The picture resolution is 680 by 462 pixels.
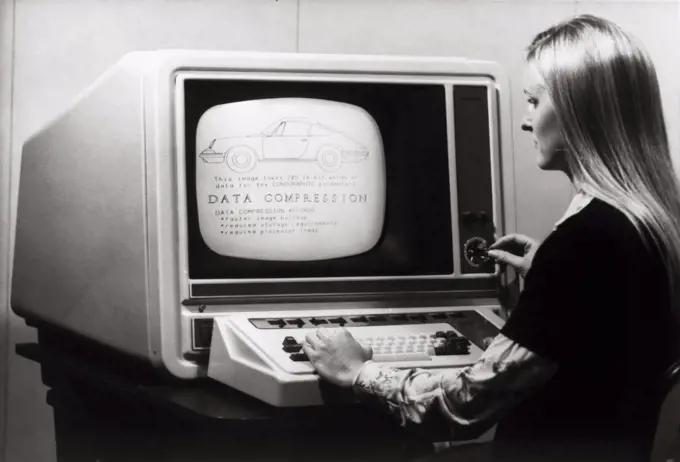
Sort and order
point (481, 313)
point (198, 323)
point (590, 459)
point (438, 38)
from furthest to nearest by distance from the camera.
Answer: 1. point (438, 38)
2. point (481, 313)
3. point (198, 323)
4. point (590, 459)

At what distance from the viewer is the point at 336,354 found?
1008 millimetres

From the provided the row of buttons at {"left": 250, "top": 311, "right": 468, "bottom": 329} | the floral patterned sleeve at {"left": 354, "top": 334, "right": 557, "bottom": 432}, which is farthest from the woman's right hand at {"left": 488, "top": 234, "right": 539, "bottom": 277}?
the floral patterned sleeve at {"left": 354, "top": 334, "right": 557, "bottom": 432}

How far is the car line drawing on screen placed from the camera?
118 centimetres

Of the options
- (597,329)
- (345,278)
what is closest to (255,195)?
(345,278)

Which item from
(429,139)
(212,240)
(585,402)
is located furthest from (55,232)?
(585,402)

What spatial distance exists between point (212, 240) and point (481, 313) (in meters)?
0.44

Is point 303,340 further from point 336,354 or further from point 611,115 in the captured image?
point 611,115

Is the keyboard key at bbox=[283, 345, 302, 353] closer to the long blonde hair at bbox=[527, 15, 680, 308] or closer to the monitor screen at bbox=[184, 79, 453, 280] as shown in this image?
the monitor screen at bbox=[184, 79, 453, 280]

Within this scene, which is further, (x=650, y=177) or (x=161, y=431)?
(x=161, y=431)

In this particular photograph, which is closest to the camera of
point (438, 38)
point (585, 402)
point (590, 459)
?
point (585, 402)

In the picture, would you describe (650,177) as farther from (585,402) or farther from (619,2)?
(619,2)

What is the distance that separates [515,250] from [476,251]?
72 millimetres

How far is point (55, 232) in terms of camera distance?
4.09ft

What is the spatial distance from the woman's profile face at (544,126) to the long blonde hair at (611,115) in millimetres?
24
